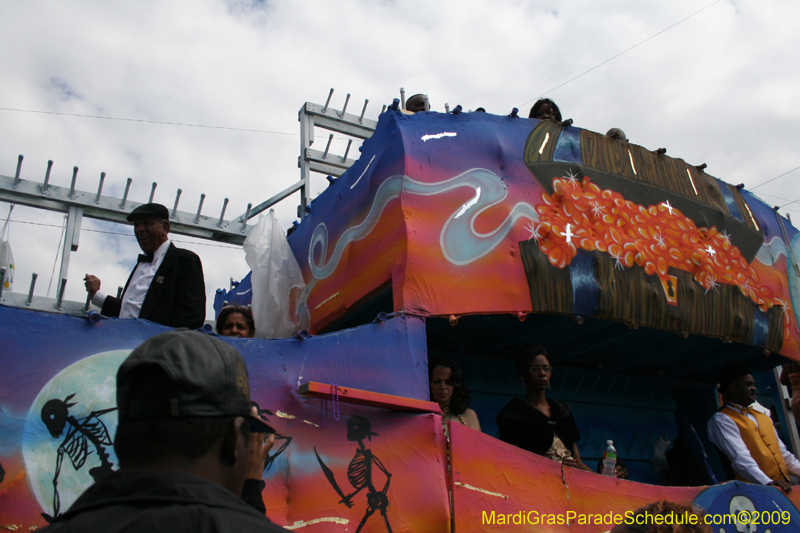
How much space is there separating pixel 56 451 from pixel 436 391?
2200 millimetres

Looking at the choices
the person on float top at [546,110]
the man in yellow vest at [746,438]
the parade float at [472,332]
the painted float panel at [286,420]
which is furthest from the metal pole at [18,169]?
the man in yellow vest at [746,438]

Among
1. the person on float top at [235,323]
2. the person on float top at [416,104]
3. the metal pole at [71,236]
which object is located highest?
the person on float top at [416,104]

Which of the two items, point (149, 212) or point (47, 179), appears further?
point (47, 179)

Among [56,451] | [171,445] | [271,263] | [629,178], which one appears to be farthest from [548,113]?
[171,445]

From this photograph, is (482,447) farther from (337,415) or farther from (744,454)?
(744,454)

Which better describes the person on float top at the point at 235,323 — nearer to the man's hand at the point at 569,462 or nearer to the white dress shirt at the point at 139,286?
the white dress shirt at the point at 139,286

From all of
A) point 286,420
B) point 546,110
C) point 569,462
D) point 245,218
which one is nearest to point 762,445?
point 569,462

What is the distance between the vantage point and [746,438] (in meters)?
4.93

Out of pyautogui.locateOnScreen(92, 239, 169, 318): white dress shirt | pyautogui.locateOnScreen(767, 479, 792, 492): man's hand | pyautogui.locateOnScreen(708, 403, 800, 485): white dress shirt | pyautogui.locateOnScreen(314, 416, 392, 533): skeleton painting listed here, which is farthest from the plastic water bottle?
pyautogui.locateOnScreen(92, 239, 169, 318): white dress shirt

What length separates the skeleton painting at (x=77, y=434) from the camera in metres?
2.82

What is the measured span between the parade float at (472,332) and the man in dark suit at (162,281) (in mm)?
455

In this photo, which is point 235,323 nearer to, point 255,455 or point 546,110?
point 255,455

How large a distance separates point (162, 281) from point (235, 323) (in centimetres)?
58

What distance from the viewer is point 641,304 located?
15.6 ft
